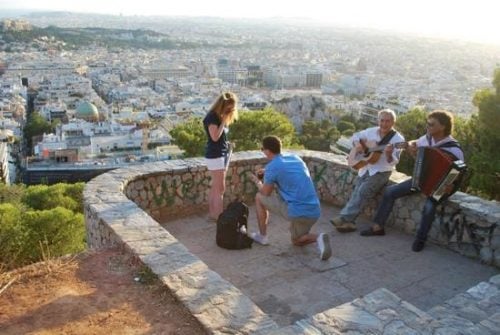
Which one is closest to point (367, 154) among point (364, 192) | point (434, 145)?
point (364, 192)

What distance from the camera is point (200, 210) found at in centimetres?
493

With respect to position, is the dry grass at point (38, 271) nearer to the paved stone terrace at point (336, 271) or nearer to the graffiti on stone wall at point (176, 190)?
the paved stone terrace at point (336, 271)

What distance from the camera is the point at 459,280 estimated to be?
3.63 metres

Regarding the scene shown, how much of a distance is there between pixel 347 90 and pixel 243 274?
91.8 meters

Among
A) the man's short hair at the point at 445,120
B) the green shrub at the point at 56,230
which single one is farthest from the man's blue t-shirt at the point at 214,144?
the green shrub at the point at 56,230

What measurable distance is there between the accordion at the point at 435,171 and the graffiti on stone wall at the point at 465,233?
0.22 meters

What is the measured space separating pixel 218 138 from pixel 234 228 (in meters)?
0.74

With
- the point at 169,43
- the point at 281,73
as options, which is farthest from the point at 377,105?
the point at 169,43

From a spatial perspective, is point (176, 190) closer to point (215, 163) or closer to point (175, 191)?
point (175, 191)

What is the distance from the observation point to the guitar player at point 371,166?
4305mm

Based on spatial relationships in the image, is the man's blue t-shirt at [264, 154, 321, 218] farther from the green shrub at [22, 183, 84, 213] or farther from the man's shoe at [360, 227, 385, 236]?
the green shrub at [22, 183, 84, 213]

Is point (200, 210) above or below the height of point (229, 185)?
below

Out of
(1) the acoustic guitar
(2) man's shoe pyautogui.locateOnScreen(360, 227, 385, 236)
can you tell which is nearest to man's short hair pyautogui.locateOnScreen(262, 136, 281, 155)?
(1) the acoustic guitar

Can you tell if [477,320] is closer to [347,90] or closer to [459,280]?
[459,280]
